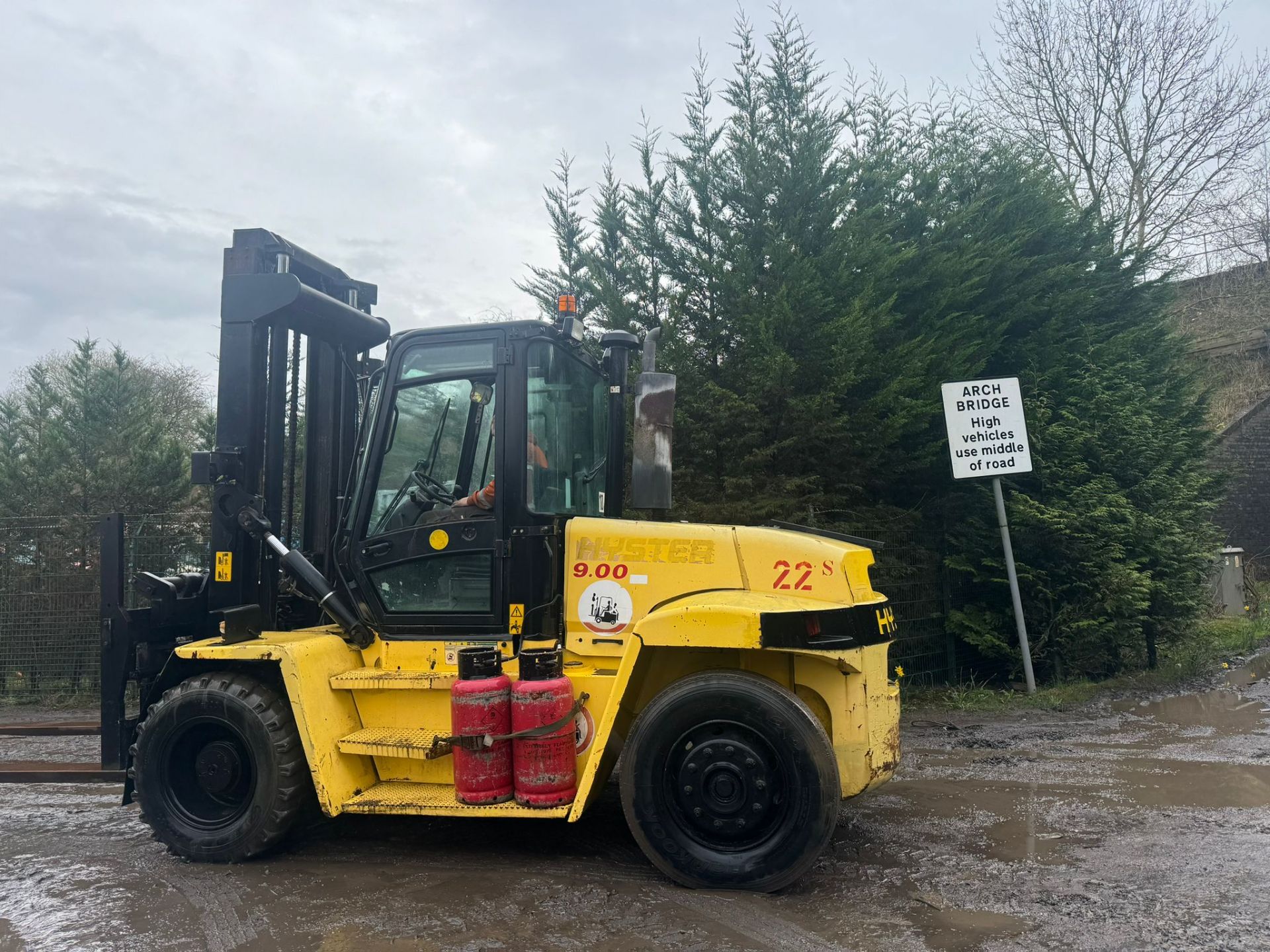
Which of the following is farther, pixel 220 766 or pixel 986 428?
pixel 986 428

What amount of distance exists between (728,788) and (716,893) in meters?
0.48

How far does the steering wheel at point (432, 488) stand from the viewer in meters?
5.07

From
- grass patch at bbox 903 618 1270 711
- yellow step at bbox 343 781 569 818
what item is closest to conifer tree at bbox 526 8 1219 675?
grass patch at bbox 903 618 1270 711

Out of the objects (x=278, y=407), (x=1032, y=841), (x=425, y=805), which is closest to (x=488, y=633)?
(x=425, y=805)

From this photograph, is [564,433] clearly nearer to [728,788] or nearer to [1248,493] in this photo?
[728,788]

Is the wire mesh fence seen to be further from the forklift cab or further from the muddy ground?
the forklift cab

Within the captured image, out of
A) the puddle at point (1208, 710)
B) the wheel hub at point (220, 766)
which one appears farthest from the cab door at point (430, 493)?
the puddle at point (1208, 710)

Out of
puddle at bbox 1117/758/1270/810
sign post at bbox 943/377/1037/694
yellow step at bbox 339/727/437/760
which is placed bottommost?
puddle at bbox 1117/758/1270/810

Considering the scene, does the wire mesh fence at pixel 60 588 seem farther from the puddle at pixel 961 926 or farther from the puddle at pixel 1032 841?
the puddle at pixel 961 926

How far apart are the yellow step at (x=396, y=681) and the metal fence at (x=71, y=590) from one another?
6.06m

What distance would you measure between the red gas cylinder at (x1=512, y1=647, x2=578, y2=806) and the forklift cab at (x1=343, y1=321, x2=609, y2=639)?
1.59 ft

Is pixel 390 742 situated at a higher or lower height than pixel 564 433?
lower

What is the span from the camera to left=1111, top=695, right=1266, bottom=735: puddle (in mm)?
7801

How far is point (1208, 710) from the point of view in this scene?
8414mm
